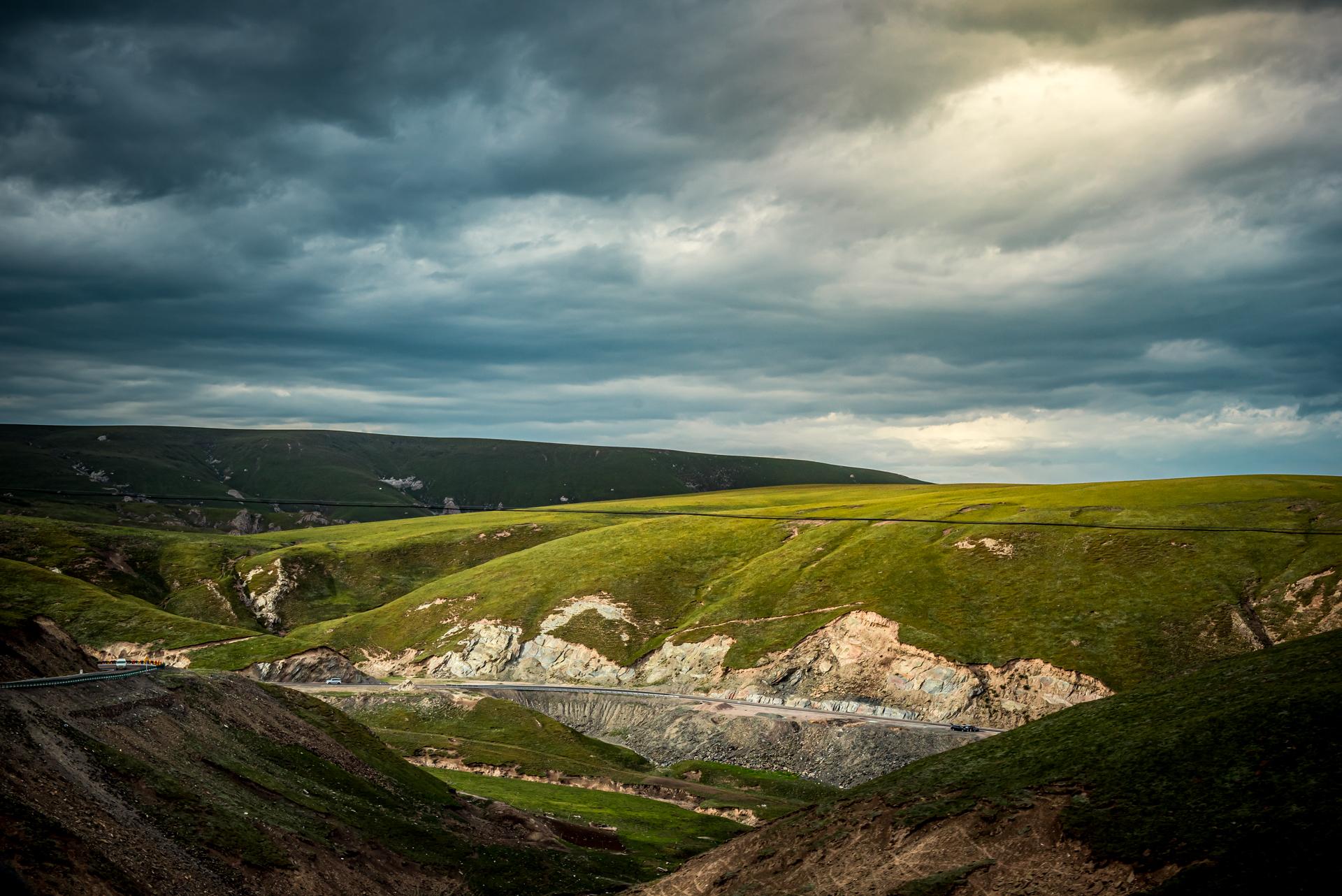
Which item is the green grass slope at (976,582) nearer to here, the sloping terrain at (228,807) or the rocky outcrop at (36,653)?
the sloping terrain at (228,807)

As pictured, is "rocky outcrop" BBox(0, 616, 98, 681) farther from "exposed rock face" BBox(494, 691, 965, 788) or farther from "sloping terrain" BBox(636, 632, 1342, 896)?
"exposed rock face" BBox(494, 691, 965, 788)

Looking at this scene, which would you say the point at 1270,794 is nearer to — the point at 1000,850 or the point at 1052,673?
the point at 1000,850

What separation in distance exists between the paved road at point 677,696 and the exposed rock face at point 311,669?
8.65 feet

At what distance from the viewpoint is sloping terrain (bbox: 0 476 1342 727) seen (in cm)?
11675

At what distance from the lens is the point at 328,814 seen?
5075cm

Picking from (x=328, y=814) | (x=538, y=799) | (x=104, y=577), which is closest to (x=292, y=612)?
(x=104, y=577)

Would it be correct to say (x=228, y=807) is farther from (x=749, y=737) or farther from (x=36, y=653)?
(x=749, y=737)

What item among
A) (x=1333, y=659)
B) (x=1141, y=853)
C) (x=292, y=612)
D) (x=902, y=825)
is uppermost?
(x=1333, y=659)

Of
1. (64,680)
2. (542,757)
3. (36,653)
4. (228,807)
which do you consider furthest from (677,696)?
(228,807)

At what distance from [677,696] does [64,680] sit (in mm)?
97141

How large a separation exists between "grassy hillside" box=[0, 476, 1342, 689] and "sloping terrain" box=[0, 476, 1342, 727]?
16.4 inches

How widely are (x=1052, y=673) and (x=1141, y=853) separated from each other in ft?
315

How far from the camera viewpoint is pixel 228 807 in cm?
4447

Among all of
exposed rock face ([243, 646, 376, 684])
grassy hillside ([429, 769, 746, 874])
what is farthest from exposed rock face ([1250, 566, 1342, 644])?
exposed rock face ([243, 646, 376, 684])
